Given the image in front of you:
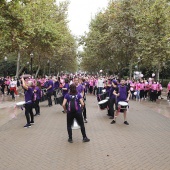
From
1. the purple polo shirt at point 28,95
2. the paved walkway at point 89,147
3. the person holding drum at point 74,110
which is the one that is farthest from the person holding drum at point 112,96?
the person holding drum at point 74,110

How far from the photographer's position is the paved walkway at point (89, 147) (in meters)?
6.32

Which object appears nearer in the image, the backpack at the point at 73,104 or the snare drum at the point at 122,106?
the backpack at the point at 73,104

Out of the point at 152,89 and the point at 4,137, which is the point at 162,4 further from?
the point at 4,137

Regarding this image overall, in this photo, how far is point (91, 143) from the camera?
8.17 meters

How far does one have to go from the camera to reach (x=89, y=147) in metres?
7.75

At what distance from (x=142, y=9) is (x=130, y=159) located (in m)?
25.1

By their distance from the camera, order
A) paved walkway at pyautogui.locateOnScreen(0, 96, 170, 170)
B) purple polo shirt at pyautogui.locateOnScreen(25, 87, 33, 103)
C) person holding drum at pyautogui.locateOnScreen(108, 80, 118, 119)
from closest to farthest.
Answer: paved walkway at pyautogui.locateOnScreen(0, 96, 170, 170) → purple polo shirt at pyautogui.locateOnScreen(25, 87, 33, 103) → person holding drum at pyautogui.locateOnScreen(108, 80, 118, 119)

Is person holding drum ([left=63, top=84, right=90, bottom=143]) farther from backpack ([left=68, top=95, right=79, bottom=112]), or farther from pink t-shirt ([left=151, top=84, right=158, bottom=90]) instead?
pink t-shirt ([left=151, top=84, right=158, bottom=90])

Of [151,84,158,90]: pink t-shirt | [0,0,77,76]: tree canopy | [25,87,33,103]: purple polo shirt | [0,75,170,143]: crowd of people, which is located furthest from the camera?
[151,84,158,90]: pink t-shirt

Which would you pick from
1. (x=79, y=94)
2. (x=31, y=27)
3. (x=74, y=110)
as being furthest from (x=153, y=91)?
(x=74, y=110)

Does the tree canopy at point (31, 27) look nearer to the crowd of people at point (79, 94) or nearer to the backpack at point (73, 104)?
the crowd of people at point (79, 94)

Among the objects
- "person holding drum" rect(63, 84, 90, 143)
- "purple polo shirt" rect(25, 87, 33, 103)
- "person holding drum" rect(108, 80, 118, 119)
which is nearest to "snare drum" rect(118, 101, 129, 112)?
"person holding drum" rect(108, 80, 118, 119)

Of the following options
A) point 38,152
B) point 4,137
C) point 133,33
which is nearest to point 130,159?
point 38,152

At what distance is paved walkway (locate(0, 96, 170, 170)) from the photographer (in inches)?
249
